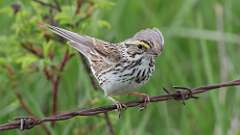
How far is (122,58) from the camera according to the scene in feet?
15.5

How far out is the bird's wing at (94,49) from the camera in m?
4.82

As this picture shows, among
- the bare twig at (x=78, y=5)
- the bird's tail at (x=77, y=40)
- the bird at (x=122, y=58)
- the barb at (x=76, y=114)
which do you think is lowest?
the barb at (x=76, y=114)

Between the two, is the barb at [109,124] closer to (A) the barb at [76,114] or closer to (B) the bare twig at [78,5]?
(B) the bare twig at [78,5]

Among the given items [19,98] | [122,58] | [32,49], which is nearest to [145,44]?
[122,58]

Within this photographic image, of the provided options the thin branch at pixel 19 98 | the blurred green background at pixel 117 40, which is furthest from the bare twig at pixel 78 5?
the thin branch at pixel 19 98

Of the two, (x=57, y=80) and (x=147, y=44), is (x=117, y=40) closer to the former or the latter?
(x=57, y=80)

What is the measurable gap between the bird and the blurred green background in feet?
0.94

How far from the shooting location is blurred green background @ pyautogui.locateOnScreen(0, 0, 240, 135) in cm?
531

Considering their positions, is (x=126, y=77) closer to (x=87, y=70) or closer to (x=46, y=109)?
(x=87, y=70)

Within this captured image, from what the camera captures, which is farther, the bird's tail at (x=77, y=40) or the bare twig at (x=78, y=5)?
the bare twig at (x=78, y=5)

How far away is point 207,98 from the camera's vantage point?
6.46m

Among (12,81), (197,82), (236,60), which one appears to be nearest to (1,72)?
(12,81)

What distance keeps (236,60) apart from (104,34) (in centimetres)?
120

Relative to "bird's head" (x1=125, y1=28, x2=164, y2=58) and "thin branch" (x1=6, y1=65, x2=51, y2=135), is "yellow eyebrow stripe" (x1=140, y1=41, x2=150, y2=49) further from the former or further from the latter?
"thin branch" (x1=6, y1=65, x2=51, y2=135)
